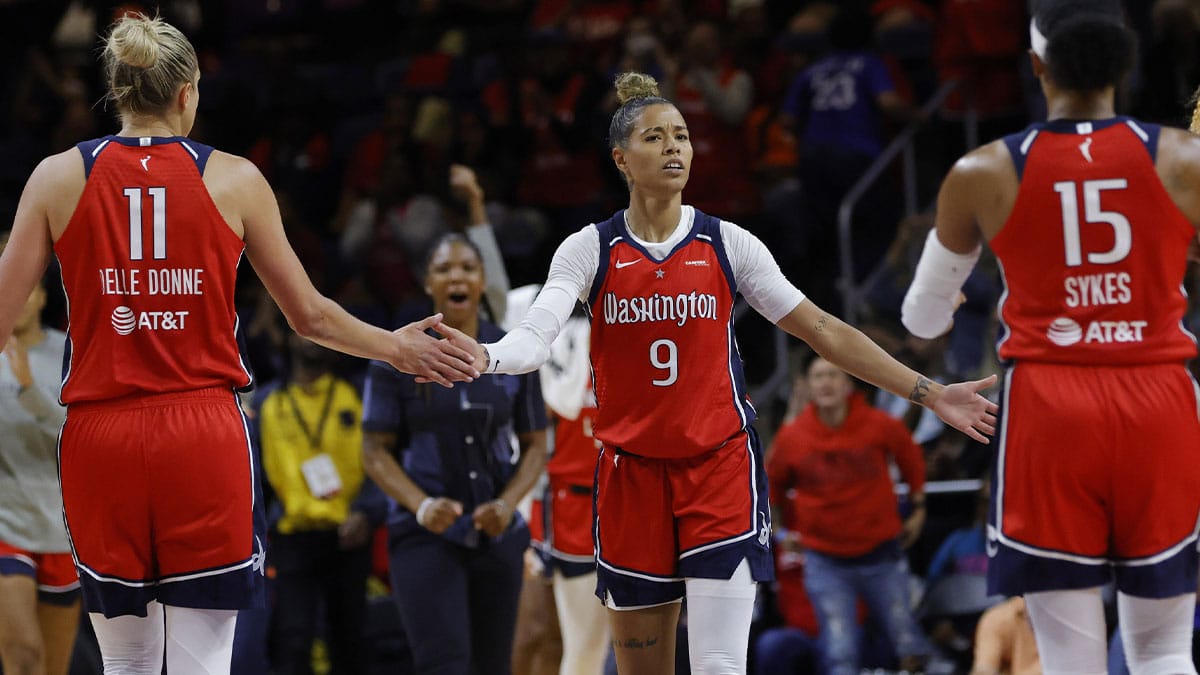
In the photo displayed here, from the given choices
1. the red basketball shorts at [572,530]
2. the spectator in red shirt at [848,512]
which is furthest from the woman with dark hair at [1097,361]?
the spectator in red shirt at [848,512]

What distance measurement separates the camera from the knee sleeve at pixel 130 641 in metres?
4.63

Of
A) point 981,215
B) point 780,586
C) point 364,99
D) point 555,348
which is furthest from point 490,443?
point 364,99

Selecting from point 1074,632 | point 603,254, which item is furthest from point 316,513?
point 1074,632

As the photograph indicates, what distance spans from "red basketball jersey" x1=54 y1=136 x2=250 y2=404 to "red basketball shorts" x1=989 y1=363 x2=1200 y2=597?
2358 millimetres

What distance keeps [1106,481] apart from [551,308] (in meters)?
1.88

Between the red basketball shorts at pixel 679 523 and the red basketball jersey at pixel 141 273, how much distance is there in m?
1.47

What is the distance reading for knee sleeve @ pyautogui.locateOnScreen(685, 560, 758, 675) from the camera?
510 cm

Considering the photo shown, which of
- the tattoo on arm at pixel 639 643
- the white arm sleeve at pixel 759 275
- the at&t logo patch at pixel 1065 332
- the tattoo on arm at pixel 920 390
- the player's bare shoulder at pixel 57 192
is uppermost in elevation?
the player's bare shoulder at pixel 57 192

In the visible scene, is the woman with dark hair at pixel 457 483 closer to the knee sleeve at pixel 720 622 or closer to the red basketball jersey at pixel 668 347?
the red basketball jersey at pixel 668 347

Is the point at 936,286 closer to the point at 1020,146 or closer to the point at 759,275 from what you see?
the point at 1020,146

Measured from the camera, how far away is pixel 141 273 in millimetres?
4535

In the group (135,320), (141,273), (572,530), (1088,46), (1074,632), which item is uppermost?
(1088,46)

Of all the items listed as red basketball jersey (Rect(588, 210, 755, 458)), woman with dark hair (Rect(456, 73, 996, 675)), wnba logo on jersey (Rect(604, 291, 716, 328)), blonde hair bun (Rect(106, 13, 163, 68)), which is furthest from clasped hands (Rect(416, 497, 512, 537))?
blonde hair bun (Rect(106, 13, 163, 68))

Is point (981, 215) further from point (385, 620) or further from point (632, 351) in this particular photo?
point (385, 620)
